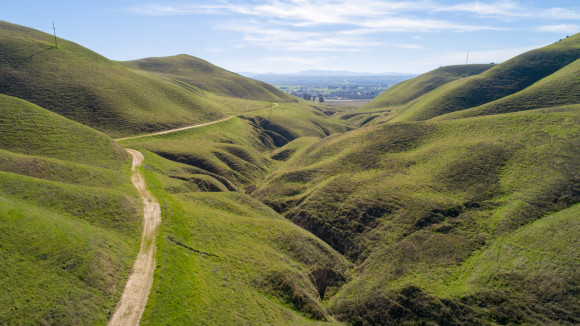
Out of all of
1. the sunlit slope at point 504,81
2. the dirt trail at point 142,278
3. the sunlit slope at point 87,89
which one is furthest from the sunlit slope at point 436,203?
the sunlit slope at point 87,89

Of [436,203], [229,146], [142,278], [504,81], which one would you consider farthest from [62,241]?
[504,81]

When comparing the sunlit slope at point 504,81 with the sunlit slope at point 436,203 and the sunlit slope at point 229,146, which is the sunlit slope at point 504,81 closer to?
the sunlit slope at point 436,203

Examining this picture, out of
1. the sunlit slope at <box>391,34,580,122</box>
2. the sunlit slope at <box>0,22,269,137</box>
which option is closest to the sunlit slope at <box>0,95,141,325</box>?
the sunlit slope at <box>0,22,269,137</box>

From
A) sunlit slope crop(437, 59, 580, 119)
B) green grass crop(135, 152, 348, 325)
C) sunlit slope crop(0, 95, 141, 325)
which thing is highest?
sunlit slope crop(437, 59, 580, 119)

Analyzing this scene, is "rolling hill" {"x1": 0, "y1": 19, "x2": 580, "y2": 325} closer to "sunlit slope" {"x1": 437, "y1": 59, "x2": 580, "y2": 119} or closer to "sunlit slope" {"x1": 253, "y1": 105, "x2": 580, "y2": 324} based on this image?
"sunlit slope" {"x1": 253, "y1": 105, "x2": 580, "y2": 324}

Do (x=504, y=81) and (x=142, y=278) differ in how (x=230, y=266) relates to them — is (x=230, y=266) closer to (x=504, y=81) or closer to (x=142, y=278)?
(x=142, y=278)

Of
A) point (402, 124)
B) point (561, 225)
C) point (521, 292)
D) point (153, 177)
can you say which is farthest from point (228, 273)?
point (402, 124)

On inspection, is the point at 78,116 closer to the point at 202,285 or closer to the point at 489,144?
the point at 202,285
